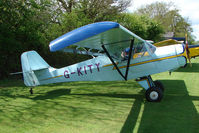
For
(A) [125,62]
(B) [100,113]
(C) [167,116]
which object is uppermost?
(A) [125,62]

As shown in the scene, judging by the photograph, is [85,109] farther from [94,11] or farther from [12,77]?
[94,11]

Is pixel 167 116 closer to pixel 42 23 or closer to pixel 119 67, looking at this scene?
pixel 119 67

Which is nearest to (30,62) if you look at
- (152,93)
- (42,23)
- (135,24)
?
(152,93)

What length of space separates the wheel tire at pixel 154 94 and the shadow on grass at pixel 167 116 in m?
0.16

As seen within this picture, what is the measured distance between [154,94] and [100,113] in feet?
5.94

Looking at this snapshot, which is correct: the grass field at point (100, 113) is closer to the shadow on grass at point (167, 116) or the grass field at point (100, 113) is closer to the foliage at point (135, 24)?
the shadow on grass at point (167, 116)

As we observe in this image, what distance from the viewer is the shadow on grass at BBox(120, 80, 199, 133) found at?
3.56 meters

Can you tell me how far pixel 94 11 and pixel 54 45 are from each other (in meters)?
17.0

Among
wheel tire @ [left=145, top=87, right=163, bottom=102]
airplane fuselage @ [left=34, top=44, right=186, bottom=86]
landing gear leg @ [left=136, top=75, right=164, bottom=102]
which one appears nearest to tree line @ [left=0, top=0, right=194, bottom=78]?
airplane fuselage @ [left=34, top=44, right=186, bottom=86]

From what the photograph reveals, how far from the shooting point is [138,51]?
18.7 feet

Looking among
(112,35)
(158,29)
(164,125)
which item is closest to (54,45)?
(112,35)

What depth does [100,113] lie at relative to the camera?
15.0 ft

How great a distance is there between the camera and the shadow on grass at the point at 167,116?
356 centimetres

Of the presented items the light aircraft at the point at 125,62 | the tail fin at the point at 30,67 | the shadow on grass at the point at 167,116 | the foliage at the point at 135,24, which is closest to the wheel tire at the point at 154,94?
the light aircraft at the point at 125,62
